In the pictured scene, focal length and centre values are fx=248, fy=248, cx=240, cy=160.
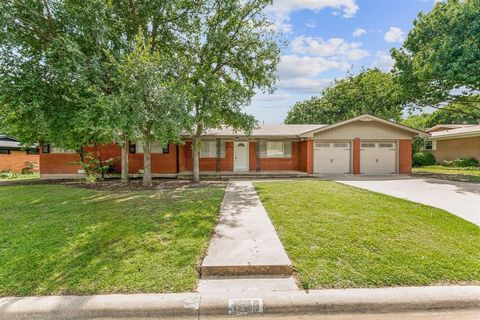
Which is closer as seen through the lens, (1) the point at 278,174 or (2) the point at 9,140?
(1) the point at 278,174

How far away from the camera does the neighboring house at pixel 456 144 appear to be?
2006cm

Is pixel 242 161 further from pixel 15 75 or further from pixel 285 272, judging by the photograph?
pixel 285 272

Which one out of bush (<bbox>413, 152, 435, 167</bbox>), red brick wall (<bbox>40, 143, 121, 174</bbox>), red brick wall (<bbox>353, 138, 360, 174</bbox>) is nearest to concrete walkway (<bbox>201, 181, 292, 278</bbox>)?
red brick wall (<bbox>353, 138, 360, 174</bbox>)

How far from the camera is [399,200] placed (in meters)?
7.83

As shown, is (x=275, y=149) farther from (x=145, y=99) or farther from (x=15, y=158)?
(x=15, y=158)

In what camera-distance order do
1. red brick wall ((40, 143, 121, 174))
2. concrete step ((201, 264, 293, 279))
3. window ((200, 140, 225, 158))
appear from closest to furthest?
concrete step ((201, 264, 293, 279))
red brick wall ((40, 143, 121, 174))
window ((200, 140, 225, 158))

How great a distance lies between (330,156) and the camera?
15367 millimetres

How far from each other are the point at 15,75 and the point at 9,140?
20251 mm

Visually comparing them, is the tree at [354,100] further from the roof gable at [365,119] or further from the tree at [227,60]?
the tree at [227,60]

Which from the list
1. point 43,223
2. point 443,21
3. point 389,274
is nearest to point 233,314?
point 389,274

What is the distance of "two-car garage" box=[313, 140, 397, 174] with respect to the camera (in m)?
15.4

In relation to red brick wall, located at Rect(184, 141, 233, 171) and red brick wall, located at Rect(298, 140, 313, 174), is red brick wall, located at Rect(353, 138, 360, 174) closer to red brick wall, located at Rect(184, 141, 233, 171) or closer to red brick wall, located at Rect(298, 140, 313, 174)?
red brick wall, located at Rect(298, 140, 313, 174)

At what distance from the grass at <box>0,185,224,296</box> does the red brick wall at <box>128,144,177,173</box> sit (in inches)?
287

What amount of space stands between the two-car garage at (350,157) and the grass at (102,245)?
9.72m
